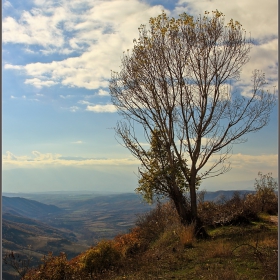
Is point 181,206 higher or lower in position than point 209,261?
higher

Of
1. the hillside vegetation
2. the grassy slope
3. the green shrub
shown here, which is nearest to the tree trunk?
the hillside vegetation

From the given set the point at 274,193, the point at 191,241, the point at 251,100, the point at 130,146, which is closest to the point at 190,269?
the point at 191,241

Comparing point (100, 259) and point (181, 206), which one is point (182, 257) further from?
point (181, 206)

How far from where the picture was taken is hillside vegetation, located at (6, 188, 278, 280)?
8508mm

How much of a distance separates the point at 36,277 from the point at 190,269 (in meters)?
4.48

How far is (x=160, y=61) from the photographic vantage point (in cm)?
1549

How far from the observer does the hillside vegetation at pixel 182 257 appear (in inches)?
335

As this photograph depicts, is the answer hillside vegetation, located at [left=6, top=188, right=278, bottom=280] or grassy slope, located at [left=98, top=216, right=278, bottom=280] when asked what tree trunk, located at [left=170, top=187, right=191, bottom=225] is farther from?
grassy slope, located at [left=98, top=216, right=278, bottom=280]

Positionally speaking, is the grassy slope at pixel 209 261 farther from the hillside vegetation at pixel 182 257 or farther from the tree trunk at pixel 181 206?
the tree trunk at pixel 181 206

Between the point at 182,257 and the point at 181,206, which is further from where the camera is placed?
the point at 181,206

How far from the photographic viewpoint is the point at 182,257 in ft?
34.2

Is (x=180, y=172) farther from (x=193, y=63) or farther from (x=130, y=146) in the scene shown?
(x=193, y=63)

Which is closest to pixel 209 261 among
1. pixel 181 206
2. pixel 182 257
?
pixel 182 257

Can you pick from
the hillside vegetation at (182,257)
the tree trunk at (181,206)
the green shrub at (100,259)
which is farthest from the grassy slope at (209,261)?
the tree trunk at (181,206)
